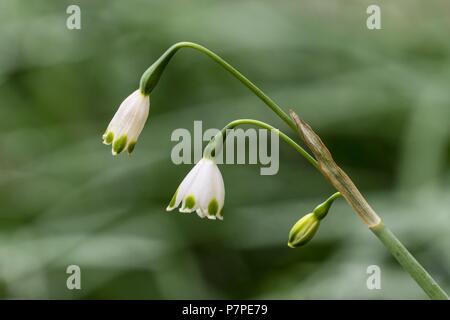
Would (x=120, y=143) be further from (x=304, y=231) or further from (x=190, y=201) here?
(x=304, y=231)

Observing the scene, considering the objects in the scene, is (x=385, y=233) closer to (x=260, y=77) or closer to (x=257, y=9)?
(x=260, y=77)

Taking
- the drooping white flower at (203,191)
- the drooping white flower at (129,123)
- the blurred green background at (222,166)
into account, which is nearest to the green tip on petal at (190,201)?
the drooping white flower at (203,191)

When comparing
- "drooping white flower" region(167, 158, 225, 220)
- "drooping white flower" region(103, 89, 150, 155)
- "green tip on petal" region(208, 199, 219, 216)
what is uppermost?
"drooping white flower" region(103, 89, 150, 155)

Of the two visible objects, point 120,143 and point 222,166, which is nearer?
point 120,143

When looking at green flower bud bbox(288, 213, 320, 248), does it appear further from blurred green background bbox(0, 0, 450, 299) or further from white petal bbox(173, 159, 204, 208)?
blurred green background bbox(0, 0, 450, 299)

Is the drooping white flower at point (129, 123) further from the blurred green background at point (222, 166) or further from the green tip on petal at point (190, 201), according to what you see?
the blurred green background at point (222, 166)

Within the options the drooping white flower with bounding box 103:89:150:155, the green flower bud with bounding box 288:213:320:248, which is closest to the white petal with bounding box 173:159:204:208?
the drooping white flower with bounding box 103:89:150:155

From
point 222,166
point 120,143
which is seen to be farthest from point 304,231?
point 222,166
